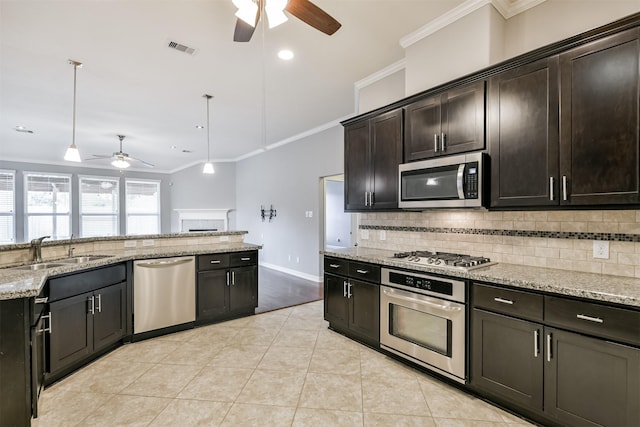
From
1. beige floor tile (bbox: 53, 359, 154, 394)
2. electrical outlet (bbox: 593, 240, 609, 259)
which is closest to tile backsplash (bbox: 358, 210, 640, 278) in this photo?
electrical outlet (bbox: 593, 240, 609, 259)

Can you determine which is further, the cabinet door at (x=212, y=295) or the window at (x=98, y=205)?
the window at (x=98, y=205)

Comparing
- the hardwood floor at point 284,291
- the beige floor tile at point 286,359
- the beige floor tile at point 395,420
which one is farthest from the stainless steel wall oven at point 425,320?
the hardwood floor at point 284,291

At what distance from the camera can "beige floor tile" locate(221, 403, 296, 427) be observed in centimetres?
199

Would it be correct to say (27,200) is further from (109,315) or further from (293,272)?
(109,315)

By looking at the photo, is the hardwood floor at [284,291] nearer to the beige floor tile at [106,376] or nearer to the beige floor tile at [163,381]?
the beige floor tile at [163,381]

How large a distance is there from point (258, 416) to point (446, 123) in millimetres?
2632

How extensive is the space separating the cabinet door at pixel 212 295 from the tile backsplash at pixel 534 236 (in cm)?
213

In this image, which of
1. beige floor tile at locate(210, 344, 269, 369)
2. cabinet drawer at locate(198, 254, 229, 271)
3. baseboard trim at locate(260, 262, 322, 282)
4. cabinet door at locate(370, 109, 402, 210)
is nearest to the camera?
beige floor tile at locate(210, 344, 269, 369)

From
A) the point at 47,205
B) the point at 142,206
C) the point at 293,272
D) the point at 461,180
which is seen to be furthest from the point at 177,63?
the point at 142,206

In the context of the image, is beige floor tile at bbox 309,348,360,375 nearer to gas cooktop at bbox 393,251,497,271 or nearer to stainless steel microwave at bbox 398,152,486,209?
gas cooktop at bbox 393,251,497,271

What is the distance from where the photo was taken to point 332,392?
7.64 ft

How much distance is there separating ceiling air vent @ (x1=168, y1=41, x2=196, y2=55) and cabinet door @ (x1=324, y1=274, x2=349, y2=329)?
2754mm

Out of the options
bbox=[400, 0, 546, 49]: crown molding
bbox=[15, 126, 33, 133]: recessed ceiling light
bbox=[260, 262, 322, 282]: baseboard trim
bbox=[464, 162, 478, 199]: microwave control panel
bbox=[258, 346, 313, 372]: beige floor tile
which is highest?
bbox=[400, 0, 546, 49]: crown molding

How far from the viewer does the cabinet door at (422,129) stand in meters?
2.68
